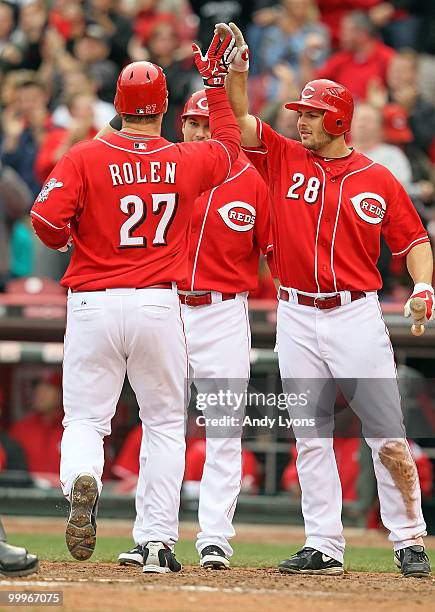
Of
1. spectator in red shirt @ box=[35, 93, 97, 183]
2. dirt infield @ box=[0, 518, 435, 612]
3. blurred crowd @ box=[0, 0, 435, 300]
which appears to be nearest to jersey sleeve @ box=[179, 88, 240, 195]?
dirt infield @ box=[0, 518, 435, 612]

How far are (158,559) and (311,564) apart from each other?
31.7 inches

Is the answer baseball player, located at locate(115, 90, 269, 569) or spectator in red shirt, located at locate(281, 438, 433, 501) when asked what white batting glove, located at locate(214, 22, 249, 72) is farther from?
spectator in red shirt, located at locate(281, 438, 433, 501)

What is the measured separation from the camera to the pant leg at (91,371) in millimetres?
5594

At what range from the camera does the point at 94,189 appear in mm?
5629

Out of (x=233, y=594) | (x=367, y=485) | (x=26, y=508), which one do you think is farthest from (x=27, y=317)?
(x=233, y=594)

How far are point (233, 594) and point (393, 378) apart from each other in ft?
5.43

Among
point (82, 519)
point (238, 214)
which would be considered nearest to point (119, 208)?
point (238, 214)

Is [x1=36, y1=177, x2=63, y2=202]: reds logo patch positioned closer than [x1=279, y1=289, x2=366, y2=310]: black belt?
Yes

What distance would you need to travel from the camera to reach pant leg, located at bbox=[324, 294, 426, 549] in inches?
238

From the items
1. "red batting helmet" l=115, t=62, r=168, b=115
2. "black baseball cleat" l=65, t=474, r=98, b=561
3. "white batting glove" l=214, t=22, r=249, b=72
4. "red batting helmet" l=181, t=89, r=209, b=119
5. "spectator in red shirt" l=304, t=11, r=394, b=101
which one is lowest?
"black baseball cleat" l=65, t=474, r=98, b=561

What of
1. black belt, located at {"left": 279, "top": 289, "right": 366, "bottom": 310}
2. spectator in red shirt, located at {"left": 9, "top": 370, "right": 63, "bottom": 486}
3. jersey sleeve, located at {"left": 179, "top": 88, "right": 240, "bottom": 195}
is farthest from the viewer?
spectator in red shirt, located at {"left": 9, "top": 370, "right": 63, "bottom": 486}

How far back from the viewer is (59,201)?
5.55 meters

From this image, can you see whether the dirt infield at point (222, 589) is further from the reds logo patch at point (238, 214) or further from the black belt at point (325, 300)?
the reds logo patch at point (238, 214)

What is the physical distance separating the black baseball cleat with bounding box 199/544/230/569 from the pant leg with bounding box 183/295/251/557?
0.27 feet
